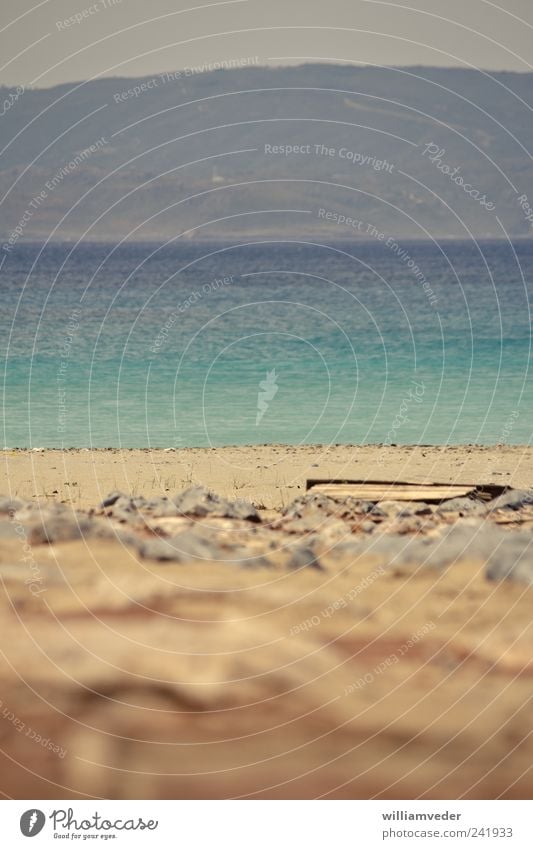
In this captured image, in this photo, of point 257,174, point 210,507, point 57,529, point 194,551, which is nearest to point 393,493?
point 210,507

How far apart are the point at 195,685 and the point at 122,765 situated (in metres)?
0.66

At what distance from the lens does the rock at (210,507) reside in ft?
29.6

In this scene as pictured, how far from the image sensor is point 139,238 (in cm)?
17938

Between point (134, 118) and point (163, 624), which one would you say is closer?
point (163, 624)

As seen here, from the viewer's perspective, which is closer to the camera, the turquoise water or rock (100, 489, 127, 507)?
rock (100, 489, 127, 507)

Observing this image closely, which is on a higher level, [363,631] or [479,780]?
[363,631]

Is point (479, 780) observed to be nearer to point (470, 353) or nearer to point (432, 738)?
point (432, 738)

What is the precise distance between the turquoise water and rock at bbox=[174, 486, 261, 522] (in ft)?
35.6

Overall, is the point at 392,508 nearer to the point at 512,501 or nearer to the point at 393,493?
the point at 512,501

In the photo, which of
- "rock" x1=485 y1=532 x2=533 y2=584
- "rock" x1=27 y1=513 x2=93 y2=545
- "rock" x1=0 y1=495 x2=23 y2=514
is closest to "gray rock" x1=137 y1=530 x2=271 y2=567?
"rock" x1=27 y1=513 x2=93 y2=545

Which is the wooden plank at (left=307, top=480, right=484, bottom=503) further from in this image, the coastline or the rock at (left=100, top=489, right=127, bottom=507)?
the rock at (left=100, top=489, right=127, bottom=507)

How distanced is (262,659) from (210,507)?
2.49m

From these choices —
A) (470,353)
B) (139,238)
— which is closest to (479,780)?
(470,353)

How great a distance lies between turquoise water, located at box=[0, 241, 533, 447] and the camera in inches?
858
